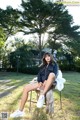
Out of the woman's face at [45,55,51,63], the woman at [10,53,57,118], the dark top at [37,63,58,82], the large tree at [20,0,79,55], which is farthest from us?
the large tree at [20,0,79,55]

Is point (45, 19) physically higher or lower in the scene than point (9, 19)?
lower

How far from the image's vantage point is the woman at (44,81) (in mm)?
4877

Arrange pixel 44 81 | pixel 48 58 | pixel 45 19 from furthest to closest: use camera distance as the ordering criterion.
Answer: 1. pixel 45 19
2. pixel 48 58
3. pixel 44 81

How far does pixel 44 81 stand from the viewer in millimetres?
5207

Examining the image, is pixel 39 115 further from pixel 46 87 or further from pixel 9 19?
pixel 9 19

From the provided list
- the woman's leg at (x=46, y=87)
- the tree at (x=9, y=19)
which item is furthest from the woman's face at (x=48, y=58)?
the tree at (x=9, y=19)

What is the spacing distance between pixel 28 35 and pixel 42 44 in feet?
6.12

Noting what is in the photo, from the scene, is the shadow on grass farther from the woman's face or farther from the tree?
the tree

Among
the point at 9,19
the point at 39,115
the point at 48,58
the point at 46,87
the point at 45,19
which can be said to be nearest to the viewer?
the point at 46,87

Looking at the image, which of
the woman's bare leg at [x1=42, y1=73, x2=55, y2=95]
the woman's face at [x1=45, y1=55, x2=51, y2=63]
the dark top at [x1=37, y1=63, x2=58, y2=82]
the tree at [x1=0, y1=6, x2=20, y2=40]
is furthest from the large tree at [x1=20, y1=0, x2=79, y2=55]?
the woman's bare leg at [x1=42, y1=73, x2=55, y2=95]

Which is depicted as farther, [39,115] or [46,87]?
[39,115]

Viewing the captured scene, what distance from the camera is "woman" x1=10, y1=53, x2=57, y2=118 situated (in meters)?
4.88

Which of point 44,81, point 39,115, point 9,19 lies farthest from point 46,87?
point 9,19

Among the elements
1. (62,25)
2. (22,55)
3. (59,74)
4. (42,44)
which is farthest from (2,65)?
(59,74)
